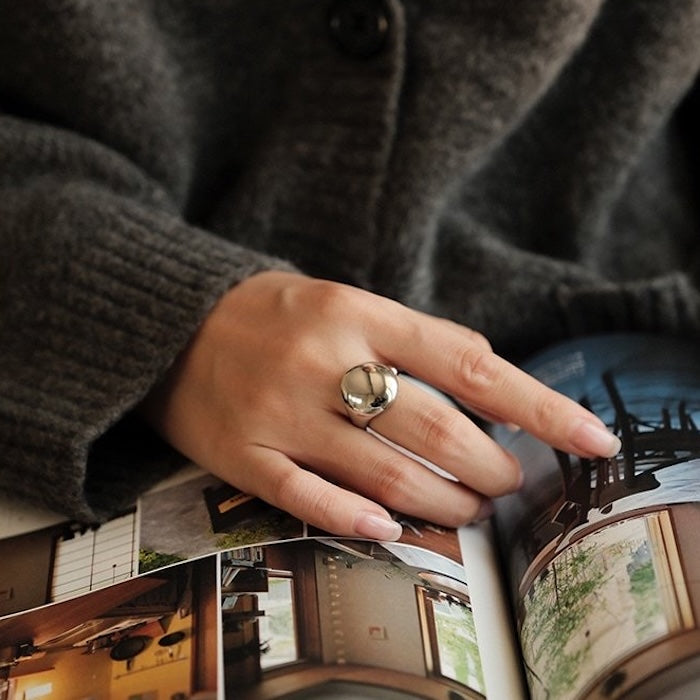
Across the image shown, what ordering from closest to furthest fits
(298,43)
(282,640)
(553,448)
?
(282,640) → (553,448) → (298,43)

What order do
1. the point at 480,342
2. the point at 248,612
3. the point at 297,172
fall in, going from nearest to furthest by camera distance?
the point at 248,612 → the point at 480,342 → the point at 297,172

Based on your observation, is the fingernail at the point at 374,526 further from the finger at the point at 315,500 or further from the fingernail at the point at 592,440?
the fingernail at the point at 592,440

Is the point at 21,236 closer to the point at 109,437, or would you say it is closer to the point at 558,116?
the point at 109,437

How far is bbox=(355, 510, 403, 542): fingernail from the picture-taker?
45 centimetres

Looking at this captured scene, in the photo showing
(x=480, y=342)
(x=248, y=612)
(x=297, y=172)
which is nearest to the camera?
(x=248, y=612)

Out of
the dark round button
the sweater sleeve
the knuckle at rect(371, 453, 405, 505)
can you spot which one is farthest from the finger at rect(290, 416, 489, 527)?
the dark round button

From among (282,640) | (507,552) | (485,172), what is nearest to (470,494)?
(507,552)

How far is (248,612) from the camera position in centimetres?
41

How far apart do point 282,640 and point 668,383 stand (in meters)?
0.30

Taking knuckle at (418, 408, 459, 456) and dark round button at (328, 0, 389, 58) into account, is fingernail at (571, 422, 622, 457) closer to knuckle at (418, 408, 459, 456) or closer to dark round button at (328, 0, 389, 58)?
knuckle at (418, 408, 459, 456)

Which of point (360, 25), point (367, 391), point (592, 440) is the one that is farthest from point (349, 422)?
point (360, 25)

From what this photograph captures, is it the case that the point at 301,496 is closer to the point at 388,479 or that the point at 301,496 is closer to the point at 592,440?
the point at 388,479

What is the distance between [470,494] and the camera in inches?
19.4

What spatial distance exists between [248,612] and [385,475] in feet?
0.35
